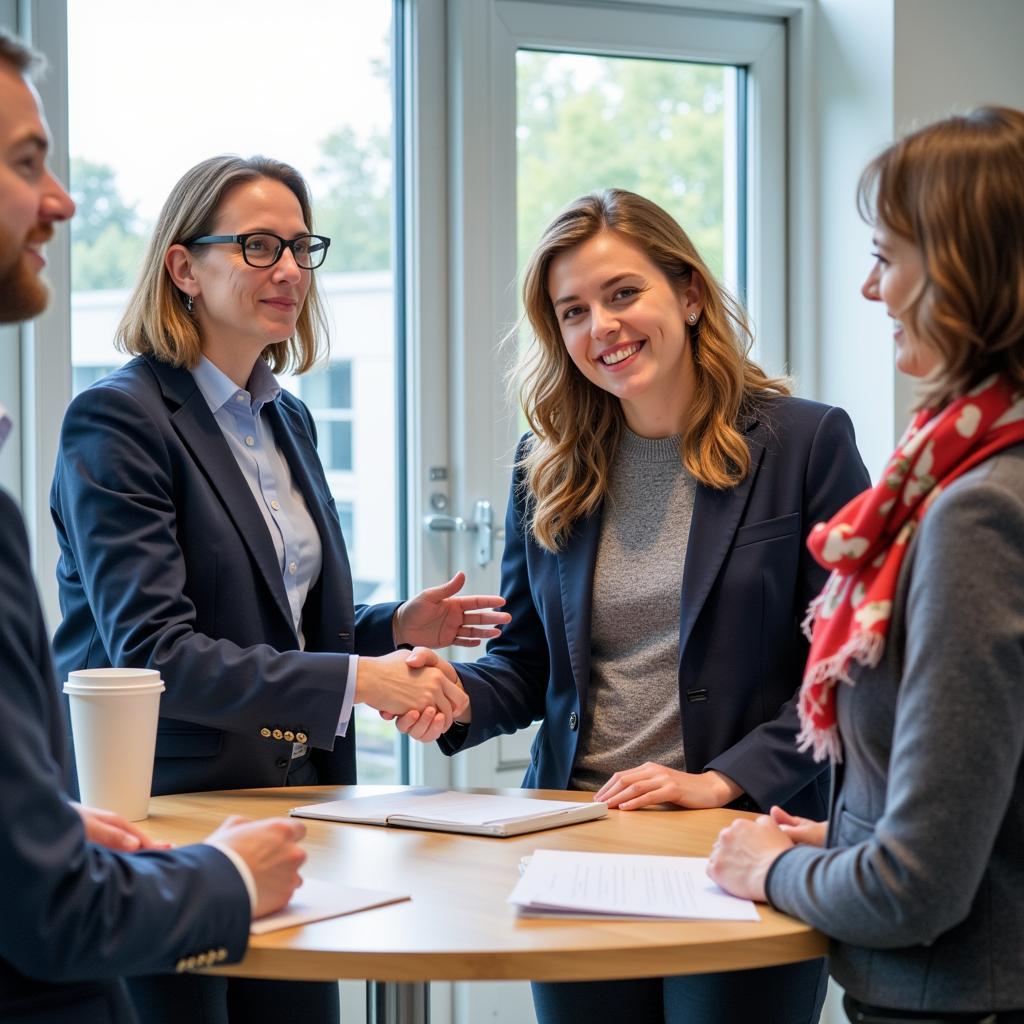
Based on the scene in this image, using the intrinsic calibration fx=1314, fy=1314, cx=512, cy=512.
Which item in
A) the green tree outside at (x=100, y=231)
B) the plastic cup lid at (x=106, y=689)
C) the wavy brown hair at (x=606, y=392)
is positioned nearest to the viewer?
the plastic cup lid at (x=106, y=689)

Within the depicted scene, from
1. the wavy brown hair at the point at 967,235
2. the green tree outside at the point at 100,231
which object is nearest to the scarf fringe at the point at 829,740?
the wavy brown hair at the point at 967,235

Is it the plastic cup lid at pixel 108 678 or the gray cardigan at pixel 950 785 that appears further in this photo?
the plastic cup lid at pixel 108 678

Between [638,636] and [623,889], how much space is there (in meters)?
0.63

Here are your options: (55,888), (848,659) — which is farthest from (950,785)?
(55,888)

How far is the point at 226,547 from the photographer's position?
1863 mm

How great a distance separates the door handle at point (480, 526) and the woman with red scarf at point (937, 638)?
1.93 m

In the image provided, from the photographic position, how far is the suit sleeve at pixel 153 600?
1.74 meters

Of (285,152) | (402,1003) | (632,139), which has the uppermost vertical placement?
(632,139)

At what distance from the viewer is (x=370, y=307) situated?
3.21 m

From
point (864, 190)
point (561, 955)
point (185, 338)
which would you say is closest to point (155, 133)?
point (185, 338)

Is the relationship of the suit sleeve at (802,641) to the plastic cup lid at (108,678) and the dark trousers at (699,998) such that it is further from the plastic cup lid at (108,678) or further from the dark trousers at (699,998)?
the plastic cup lid at (108,678)

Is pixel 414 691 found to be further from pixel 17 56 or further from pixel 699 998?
pixel 17 56

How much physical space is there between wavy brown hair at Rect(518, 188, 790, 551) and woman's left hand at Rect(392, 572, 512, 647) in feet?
0.68

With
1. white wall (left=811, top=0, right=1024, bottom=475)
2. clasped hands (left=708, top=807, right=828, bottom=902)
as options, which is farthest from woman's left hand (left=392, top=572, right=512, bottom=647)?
white wall (left=811, top=0, right=1024, bottom=475)
